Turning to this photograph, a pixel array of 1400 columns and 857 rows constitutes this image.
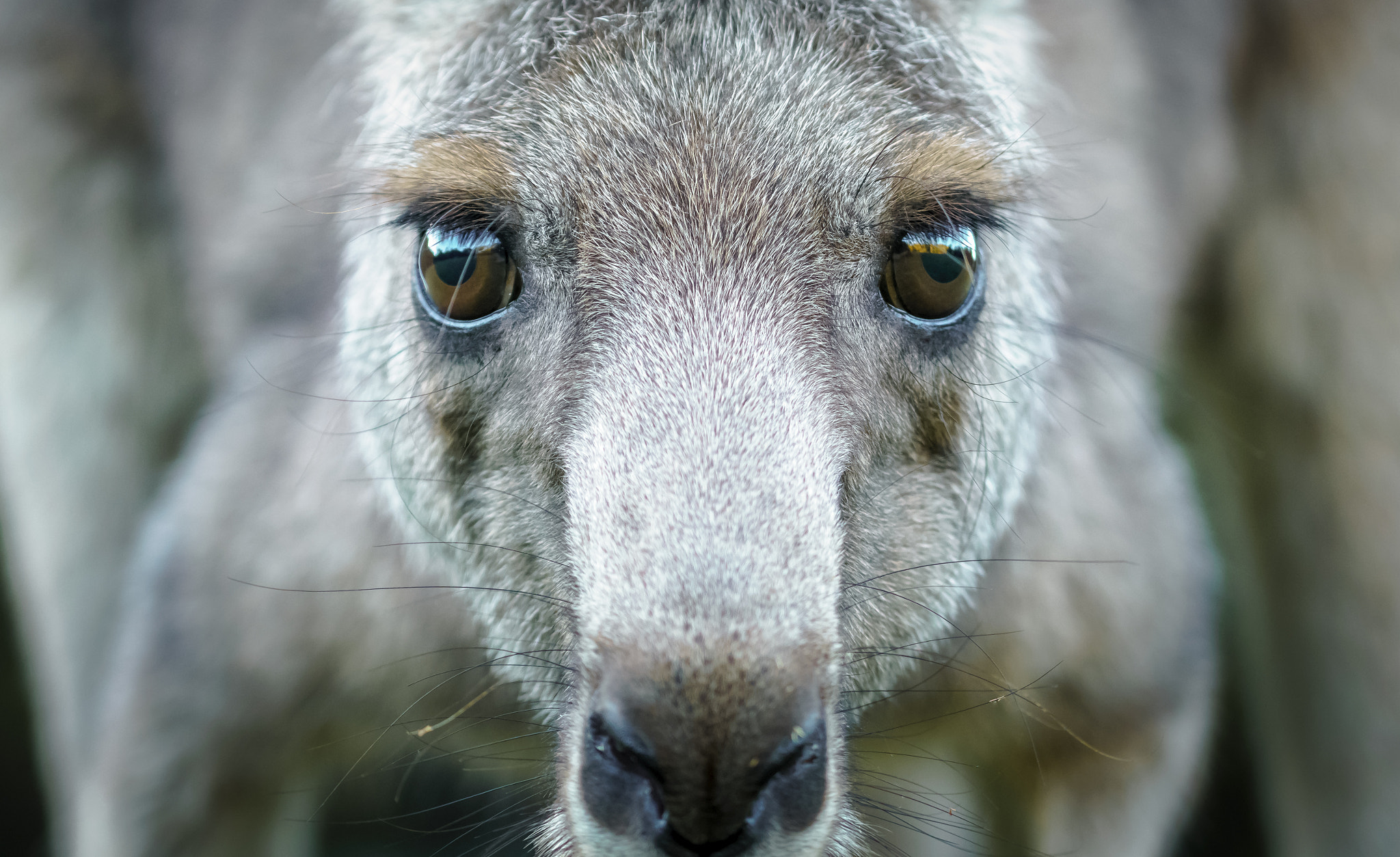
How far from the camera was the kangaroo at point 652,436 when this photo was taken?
1851mm

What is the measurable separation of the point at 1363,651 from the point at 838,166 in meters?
2.91

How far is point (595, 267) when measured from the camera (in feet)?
6.93

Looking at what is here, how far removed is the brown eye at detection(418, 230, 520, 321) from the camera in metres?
2.23

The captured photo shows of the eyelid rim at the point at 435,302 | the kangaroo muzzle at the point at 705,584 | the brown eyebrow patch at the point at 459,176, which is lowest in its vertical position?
the kangaroo muzzle at the point at 705,584

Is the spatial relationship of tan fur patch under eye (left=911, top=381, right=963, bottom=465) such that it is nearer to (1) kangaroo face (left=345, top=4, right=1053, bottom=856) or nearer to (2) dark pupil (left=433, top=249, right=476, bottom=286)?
(1) kangaroo face (left=345, top=4, right=1053, bottom=856)

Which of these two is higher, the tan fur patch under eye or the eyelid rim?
the eyelid rim

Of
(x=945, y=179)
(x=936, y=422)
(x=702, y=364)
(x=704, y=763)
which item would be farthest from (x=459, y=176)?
(x=704, y=763)

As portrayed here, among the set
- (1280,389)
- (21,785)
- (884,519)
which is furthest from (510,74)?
(21,785)

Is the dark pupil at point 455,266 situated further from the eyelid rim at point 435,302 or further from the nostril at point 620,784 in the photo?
the nostril at point 620,784

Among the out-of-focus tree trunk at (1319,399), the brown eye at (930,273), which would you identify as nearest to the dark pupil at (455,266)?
the brown eye at (930,273)

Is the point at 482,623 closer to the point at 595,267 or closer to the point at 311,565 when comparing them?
the point at 311,565

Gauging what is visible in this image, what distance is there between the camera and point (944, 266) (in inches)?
89.4

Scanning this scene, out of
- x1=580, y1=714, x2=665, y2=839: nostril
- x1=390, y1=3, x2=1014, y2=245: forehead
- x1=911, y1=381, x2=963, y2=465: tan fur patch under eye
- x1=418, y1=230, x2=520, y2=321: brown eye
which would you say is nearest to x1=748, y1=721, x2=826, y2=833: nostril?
x1=580, y1=714, x2=665, y2=839: nostril

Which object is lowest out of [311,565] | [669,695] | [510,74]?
[311,565]
